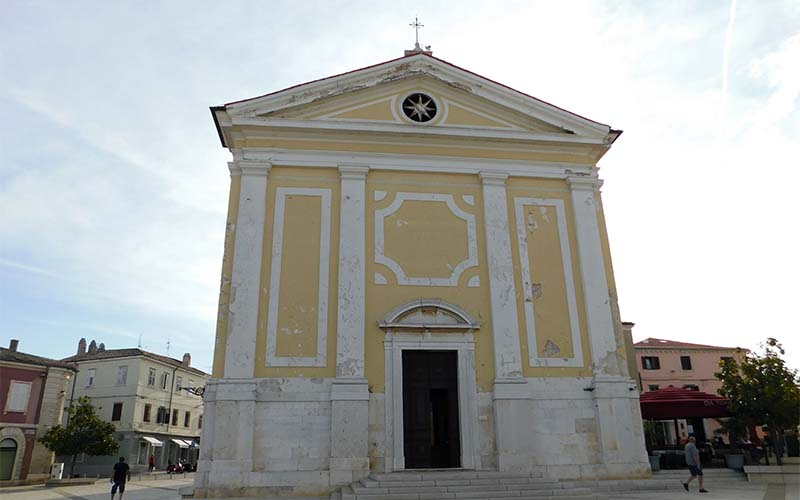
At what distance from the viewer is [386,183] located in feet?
47.6

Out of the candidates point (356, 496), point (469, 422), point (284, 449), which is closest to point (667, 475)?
point (469, 422)

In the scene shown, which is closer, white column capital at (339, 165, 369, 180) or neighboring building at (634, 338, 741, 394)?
white column capital at (339, 165, 369, 180)

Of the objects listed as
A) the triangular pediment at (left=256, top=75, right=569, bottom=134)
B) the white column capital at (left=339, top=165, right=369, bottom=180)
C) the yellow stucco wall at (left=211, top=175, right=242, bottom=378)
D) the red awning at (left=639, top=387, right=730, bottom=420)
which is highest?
the triangular pediment at (left=256, top=75, right=569, bottom=134)

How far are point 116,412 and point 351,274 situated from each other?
33203 millimetres

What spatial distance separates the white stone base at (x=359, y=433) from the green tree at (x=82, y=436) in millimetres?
22388

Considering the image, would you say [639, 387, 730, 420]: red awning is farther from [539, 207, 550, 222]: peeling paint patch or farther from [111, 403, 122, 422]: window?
[111, 403, 122, 422]: window

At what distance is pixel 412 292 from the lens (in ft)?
44.3

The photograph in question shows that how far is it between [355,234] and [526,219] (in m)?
4.57

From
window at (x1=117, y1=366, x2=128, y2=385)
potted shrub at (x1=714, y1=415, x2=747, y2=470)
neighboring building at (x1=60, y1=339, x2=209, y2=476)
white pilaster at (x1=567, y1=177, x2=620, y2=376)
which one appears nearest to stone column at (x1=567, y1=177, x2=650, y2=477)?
white pilaster at (x1=567, y1=177, x2=620, y2=376)

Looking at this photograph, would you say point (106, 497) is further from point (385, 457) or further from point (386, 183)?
point (386, 183)

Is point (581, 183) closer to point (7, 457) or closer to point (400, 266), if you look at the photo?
point (400, 266)

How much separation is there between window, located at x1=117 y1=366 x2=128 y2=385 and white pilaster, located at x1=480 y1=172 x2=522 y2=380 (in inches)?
1350

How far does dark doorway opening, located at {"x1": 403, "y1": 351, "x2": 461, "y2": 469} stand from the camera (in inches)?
492

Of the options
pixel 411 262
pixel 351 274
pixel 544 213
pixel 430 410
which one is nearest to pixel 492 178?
pixel 544 213
